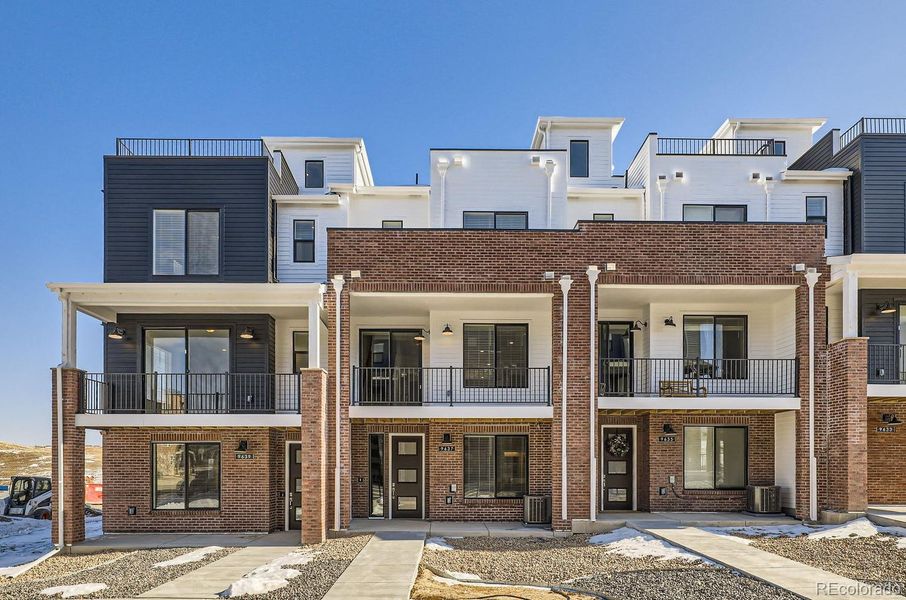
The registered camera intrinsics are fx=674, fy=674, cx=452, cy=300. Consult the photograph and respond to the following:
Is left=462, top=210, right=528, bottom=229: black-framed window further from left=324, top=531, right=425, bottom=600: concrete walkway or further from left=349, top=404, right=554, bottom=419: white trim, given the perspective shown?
left=324, top=531, right=425, bottom=600: concrete walkway

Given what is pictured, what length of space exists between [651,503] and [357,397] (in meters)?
7.42

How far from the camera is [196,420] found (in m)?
14.2

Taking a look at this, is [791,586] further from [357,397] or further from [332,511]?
[357,397]

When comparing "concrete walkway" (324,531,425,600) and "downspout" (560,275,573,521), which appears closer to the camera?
"concrete walkway" (324,531,425,600)

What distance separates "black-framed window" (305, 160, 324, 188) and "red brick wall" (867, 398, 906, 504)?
16283mm

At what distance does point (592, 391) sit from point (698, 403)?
94.0 inches

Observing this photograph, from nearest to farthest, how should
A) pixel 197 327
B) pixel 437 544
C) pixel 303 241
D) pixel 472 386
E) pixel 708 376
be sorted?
pixel 437 544, pixel 197 327, pixel 472 386, pixel 708 376, pixel 303 241

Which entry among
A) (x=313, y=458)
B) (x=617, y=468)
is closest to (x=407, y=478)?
(x=313, y=458)

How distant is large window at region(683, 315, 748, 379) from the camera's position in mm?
16234

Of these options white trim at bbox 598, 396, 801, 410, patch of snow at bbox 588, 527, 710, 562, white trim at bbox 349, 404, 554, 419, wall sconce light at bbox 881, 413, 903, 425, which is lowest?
patch of snow at bbox 588, 527, 710, 562

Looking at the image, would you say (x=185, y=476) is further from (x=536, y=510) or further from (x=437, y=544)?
(x=536, y=510)

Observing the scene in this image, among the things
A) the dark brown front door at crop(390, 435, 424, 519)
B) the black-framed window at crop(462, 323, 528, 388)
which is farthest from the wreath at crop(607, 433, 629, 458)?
the dark brown front door at crop(390, 435, 424, 519)

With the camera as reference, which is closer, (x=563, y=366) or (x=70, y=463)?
(x=70, y=463)

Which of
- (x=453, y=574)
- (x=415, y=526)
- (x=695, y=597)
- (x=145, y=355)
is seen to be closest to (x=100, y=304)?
(x=145, y=355)
